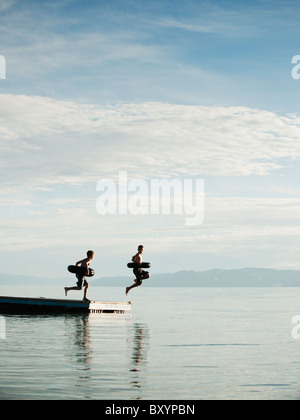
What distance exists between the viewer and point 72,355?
16781 mm

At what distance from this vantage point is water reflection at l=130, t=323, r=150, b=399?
13.1 metres

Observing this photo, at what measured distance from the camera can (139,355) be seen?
56.7ft

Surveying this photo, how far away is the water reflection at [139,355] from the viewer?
1307 centimetres

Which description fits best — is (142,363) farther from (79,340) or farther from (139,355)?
(79,340)
